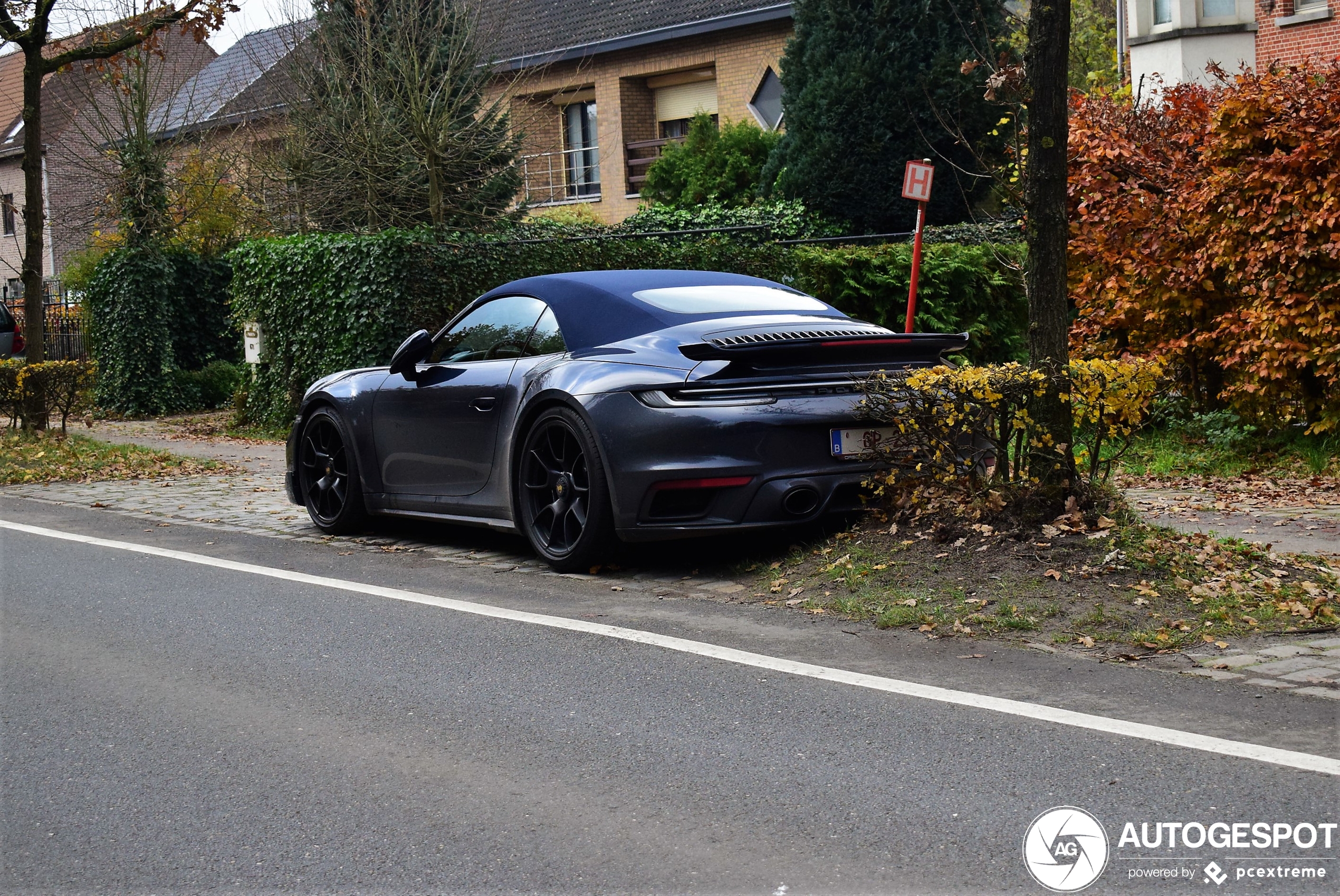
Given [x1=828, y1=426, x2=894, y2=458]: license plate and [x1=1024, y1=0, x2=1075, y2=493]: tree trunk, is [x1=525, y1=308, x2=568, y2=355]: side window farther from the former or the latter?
[x1=1024, y1=0, x2=1075, y2=493]: tree trunk

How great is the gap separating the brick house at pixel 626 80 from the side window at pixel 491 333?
18.7 m

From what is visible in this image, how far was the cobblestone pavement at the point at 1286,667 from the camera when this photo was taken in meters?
4.73

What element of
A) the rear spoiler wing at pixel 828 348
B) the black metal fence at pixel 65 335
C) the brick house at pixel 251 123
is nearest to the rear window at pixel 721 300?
the rear spoiler wing at pixel 828 348

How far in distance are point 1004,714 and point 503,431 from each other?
3771mm

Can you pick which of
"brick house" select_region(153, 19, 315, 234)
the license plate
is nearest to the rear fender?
the license plate

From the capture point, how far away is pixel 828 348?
7105 mm

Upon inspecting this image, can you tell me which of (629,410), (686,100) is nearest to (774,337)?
(629,410)

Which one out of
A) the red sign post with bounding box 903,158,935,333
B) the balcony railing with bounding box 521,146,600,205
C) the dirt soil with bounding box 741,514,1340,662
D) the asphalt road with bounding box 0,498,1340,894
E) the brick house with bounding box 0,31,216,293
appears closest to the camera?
the asphalt road with bounding box 0,498,1340,894

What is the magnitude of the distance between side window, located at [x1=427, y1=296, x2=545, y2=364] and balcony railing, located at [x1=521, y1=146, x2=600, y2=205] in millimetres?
23005

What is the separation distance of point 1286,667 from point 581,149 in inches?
1082

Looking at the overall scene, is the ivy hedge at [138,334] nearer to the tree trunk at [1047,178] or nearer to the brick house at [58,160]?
the brick house at [58,160]

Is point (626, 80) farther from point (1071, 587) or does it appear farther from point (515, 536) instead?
point (1071, 587)

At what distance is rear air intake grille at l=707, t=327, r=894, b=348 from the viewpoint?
6953 millimetres

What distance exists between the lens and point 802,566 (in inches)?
272
